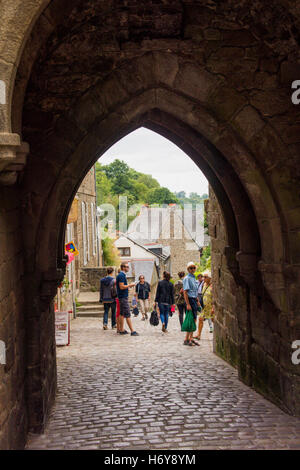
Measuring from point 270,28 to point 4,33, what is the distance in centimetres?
279

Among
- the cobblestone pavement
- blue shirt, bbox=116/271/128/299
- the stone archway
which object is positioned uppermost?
the stone archway

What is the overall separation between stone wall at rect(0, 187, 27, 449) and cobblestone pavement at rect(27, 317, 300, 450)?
0.53m

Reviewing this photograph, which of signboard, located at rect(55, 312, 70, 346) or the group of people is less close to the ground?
the group of people

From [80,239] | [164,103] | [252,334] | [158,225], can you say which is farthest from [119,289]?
[158,225]

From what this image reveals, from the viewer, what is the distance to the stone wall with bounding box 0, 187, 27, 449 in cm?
383

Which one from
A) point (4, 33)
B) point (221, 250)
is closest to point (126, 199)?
point (221, 250)

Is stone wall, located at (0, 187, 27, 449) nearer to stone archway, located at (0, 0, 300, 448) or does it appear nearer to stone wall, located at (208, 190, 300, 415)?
stone archway, located at (0, 0, 300, 448)

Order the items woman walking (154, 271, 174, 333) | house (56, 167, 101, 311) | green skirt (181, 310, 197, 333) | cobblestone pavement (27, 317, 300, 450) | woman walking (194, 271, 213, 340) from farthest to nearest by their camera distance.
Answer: house (56, 167, 101, 311), woman walking (154, 271, 174, 333), woman walking (194, 271, 213, 340), green skirt (181, 310, 197, 333), cobblestone pavement (27, 317, 300, 450)

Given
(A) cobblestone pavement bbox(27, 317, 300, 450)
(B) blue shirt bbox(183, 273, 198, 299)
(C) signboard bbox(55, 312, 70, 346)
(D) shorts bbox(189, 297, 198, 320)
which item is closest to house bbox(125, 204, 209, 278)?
(C) signboard bbox(55, 312, 70, 346)

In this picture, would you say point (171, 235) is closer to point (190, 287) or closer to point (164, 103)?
point (190, 287)

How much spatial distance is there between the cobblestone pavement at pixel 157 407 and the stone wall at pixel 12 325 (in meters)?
0.53

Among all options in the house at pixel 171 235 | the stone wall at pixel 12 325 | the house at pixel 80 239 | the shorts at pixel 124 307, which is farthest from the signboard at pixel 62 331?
the house at pixel 171 235

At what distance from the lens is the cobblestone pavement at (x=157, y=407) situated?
4.59 m

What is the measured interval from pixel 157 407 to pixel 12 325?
1.99 meters
